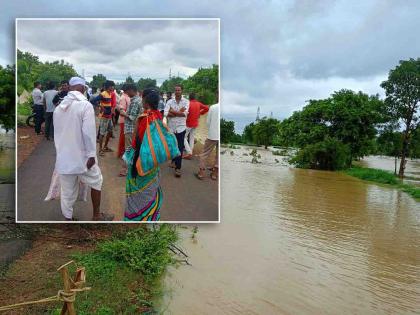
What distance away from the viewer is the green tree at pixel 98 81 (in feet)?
13.5

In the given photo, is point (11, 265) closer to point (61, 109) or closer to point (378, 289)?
point (61, 109)

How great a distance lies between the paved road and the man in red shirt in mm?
142

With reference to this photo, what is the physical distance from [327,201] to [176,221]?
9.51 meters

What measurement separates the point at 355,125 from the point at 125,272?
741 inches

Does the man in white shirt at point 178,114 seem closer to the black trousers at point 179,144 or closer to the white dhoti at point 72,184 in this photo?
the black trousers at point 179,144

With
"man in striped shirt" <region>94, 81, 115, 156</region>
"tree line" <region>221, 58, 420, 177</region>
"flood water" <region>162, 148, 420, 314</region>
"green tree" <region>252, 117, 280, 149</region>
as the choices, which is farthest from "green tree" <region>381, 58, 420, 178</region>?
"man in striped shirt" <region>94, 81, 115, 156</region>

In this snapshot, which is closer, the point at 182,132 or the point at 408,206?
the point at 182,132

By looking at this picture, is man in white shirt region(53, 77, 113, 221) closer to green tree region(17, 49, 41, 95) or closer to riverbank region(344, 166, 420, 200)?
green tree region(17, 49, 41, 95)

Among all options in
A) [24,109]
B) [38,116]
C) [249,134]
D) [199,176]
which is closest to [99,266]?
[199,176]

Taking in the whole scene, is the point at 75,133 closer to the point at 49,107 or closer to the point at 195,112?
the point at 49,107

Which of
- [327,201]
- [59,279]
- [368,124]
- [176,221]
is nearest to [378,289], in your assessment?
[176,221]

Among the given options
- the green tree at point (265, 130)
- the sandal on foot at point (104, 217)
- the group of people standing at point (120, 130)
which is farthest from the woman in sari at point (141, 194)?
the green tree at point (265, 130)

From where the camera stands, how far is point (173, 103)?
4.70 meters

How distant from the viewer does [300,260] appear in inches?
290
